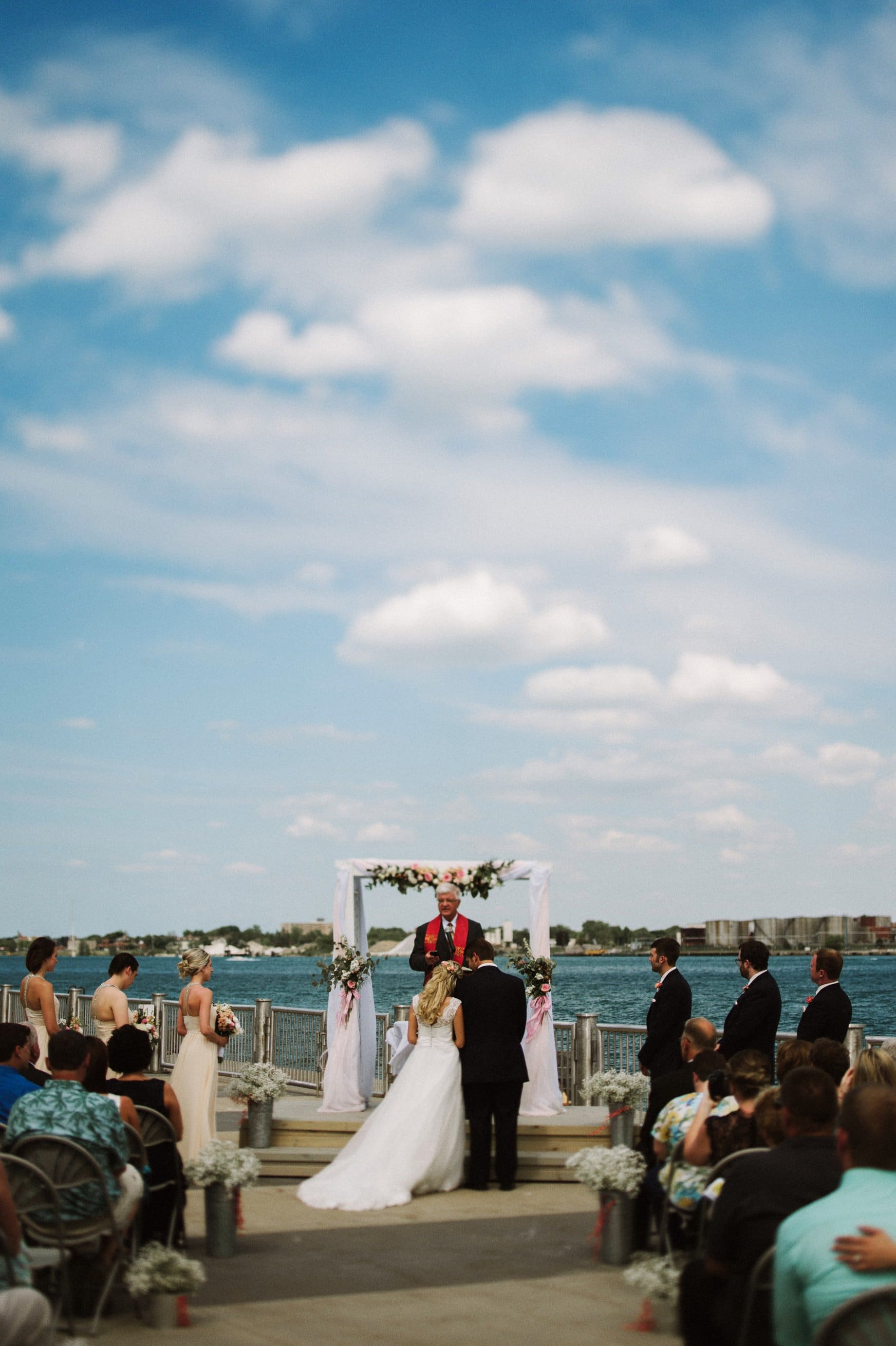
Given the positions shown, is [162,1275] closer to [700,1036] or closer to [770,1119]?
[770,1119]

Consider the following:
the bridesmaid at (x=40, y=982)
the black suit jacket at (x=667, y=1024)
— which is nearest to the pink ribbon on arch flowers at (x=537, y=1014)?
the black suit jacket at (x=667, y=1024)

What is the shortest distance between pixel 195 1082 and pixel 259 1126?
723mm

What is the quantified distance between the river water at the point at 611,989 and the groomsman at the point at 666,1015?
27.8ft

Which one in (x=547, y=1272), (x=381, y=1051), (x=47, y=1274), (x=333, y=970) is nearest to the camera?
(x=47, y=1274)

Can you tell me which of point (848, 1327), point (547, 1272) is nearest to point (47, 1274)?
point (547, 1272)

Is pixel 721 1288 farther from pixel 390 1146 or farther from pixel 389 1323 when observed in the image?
pixel 390 1146

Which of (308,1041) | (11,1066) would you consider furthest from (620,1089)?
(308,1041)

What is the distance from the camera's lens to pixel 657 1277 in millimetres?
6078

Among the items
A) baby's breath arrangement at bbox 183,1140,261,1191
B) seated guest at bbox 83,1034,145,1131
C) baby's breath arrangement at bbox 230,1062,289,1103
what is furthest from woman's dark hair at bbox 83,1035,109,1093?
baby's breath arrangement at bbox 230,1062,289,1103

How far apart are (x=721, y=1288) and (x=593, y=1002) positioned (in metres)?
65.0

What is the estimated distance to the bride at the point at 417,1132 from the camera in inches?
393

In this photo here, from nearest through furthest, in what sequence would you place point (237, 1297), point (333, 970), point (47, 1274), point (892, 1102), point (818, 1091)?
point (892, 1102) < point (818, 1091) < point (47, 1274) < point (237, 1297) < point (333, 970)

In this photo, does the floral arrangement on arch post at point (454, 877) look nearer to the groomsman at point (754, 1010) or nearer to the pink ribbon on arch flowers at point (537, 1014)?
the pink ribbon on arch flowers at point (537, 1014)

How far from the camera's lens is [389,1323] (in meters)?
6.58
